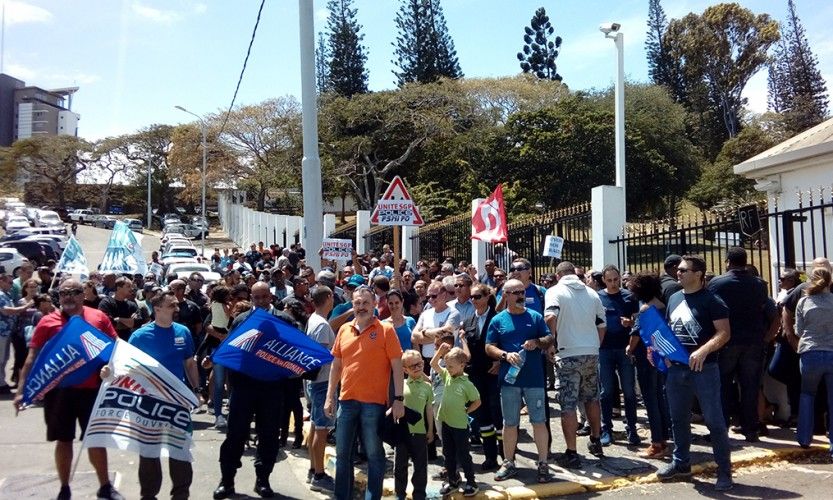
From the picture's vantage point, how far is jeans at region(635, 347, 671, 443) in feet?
23.9

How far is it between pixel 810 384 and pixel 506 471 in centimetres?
302

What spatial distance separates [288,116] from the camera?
4681cm

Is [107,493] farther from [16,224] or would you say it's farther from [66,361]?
[16,224]

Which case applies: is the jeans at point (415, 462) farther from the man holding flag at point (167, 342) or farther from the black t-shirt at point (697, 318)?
the black t-shirt at point (697, 318)

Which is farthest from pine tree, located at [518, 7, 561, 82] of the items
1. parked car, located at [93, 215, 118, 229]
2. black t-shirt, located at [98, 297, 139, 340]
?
black t-shirt, located at [98, 297, 139, 340]

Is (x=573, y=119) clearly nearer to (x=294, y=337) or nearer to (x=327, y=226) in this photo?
(x=327, y=226)

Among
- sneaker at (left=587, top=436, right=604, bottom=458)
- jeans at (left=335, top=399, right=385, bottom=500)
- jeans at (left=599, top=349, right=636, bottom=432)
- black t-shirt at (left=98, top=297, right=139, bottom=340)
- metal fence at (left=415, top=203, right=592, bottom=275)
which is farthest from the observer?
metal fence at (left=415, top=203, right=592, bottom=275)

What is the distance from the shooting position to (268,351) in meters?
6.43

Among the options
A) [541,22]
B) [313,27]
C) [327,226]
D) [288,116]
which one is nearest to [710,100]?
[541,22]

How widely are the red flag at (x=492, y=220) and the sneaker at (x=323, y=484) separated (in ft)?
21.7

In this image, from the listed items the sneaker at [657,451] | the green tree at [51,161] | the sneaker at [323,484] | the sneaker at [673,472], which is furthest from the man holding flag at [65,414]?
the green tree at [51,161]

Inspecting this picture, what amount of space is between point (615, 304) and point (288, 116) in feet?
136

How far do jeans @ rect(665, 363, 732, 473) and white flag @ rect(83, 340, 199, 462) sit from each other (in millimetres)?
3974

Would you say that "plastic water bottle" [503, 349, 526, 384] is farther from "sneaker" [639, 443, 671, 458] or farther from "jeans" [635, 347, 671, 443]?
"sneaker" [639, 443, 671, 458]
